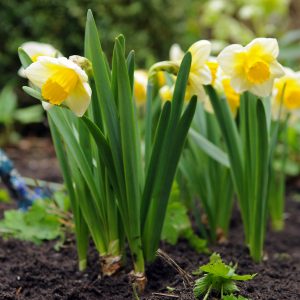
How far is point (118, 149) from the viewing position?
3.91ft

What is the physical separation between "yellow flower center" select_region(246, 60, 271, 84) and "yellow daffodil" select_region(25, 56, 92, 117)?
378 mm

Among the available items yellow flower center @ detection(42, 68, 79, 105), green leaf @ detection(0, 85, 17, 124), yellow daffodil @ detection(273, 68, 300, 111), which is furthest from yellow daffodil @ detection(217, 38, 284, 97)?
green leaf @ detection(0, 85, 17, 124)

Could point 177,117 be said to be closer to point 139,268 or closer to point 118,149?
point 118,149

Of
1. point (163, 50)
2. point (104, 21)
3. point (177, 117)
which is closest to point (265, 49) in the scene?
point (177, 117)

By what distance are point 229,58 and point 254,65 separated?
0.20 feet

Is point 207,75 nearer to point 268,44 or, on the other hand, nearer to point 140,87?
point 268,44

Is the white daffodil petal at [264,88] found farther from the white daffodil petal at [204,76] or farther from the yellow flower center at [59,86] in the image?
the yellow flower center at [59,86]

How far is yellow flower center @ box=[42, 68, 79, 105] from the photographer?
107 cm

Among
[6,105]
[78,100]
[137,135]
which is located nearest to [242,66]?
[137,135]

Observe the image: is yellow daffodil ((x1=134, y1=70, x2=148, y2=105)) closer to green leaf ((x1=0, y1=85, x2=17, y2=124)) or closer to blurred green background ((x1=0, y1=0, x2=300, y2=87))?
blurred green background ((x1=0, y1=0, x2=300, y2=87))

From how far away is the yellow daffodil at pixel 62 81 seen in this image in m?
1.07

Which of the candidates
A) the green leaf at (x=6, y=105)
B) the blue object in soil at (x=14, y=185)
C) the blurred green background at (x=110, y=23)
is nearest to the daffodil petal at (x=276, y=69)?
the blue object in soil at (x=14, y=185)

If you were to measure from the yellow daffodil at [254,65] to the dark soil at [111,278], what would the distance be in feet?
1.41

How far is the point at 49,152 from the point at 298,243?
2.12 m
